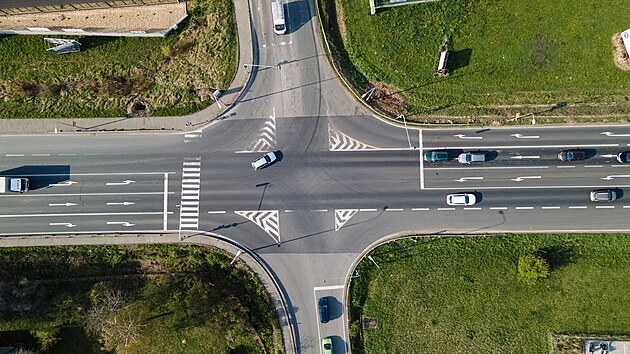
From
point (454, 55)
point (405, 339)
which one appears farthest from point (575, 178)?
point (405, 339)

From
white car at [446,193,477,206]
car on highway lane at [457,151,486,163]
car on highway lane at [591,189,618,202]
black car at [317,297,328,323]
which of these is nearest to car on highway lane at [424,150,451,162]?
car on highway lane at [457,151,486,163]

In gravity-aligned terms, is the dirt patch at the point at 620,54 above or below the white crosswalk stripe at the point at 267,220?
above

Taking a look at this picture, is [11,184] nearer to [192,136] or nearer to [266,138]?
[192,136]

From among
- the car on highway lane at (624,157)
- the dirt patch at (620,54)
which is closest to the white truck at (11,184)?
the car on highway lane at (624,157)

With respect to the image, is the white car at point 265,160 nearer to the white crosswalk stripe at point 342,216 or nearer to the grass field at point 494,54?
the white crosswalk stripe at point 342,216

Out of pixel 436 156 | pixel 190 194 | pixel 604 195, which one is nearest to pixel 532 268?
pixel 604 195

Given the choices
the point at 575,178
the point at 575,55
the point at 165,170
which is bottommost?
the point at 575,178

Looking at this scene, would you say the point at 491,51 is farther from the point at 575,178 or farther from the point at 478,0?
the point at 575,178
